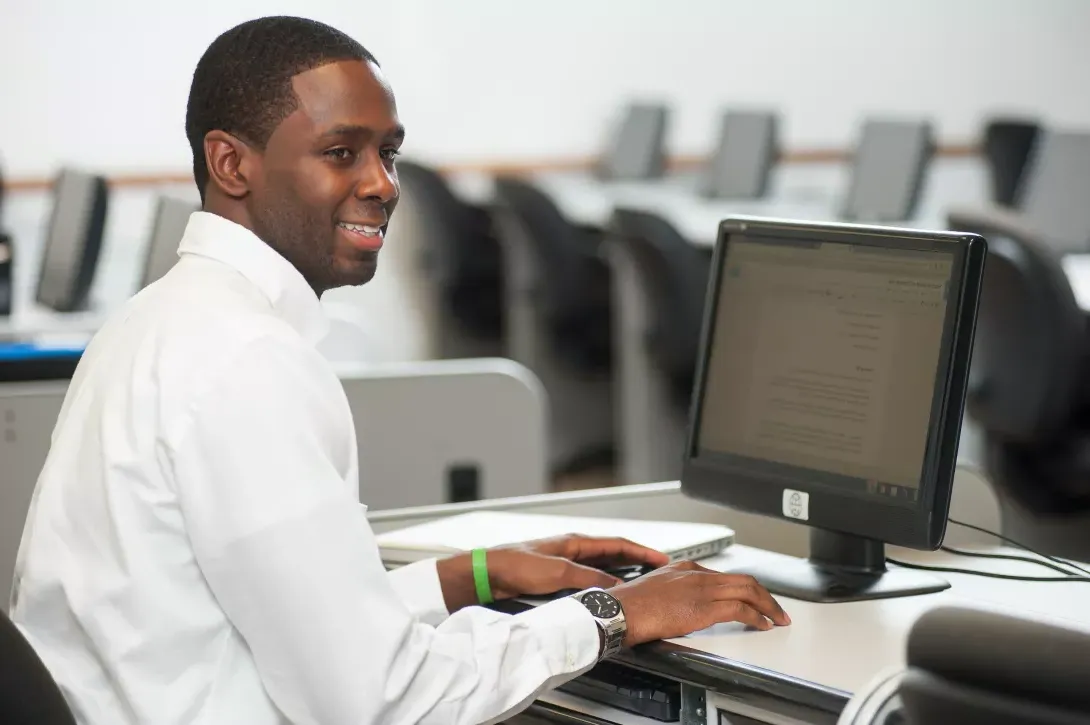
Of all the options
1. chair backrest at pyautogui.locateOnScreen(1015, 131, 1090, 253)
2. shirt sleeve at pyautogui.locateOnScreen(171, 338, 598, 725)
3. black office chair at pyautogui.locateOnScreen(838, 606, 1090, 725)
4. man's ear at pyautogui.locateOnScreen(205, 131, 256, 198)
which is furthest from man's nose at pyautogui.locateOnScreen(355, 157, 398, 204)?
chair backrest at pyautogui.locateOnScreen(1015, 131, 1090, 253)

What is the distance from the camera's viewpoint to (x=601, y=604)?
62.1 inches

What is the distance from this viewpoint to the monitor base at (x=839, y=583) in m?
1.76

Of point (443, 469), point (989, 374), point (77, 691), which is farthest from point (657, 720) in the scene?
point (989, 374)

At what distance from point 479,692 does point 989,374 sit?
2.21 metres

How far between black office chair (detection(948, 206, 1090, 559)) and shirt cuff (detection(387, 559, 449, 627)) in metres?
1.73

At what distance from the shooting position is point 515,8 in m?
7.47

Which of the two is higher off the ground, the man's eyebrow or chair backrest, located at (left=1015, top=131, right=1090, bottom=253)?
the man's eyebrow

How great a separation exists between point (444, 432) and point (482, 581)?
47.5 inches

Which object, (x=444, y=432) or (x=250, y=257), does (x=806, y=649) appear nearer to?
(x=250, y=257)

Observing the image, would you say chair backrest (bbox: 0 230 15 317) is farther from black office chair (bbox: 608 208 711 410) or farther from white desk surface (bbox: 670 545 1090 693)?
white desk surface (bbox: 670 545 1090 693)

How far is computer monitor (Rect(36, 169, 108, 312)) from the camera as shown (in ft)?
14.3

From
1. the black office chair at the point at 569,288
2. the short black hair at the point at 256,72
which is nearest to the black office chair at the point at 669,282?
the black office chair at the point at 569,288

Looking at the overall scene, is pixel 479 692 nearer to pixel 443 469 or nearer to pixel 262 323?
pixel 262 323

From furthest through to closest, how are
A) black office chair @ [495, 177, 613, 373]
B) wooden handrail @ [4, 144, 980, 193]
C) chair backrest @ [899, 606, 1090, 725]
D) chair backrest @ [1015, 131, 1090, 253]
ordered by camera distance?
wooden handrail @ [4, 144, 980, 193] → black office chair @ [495, 177, 613, 373] → chair backrest @ [1015, 131, 1090, 253] → chair backrest @ [899, 606, 1090, 725]
